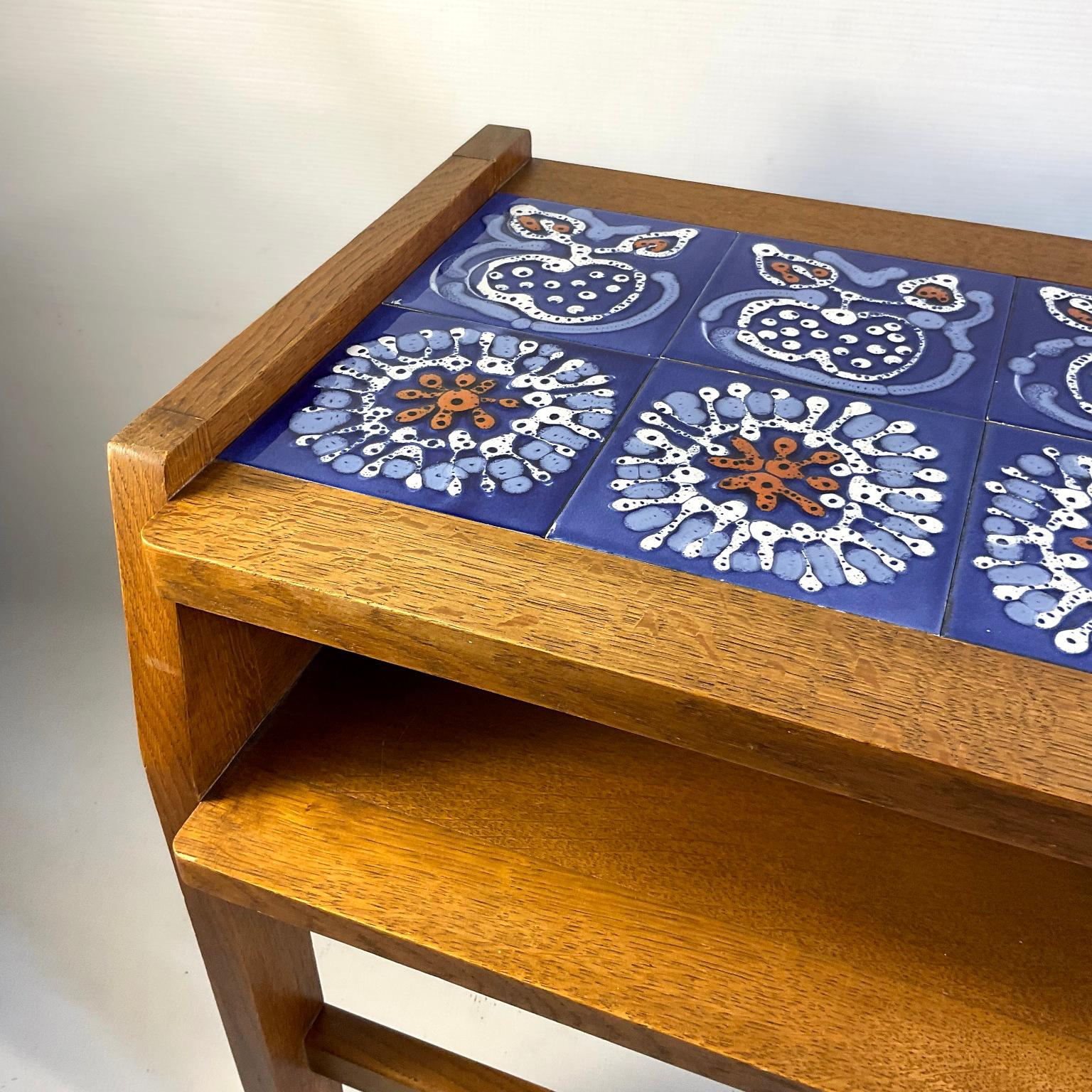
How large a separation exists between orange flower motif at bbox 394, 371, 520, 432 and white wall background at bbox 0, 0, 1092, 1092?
506mm

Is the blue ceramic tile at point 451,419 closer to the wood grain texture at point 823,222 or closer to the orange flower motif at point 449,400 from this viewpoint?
the orange flower motif at point 449,400

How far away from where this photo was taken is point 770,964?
0.54 metres

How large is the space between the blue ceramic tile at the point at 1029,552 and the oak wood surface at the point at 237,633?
0.35 metres

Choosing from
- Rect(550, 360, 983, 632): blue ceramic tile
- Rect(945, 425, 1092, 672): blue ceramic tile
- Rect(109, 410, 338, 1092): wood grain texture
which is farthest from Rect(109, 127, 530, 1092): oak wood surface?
Rect(945, 425, 1092, 672): blue ceramic tile

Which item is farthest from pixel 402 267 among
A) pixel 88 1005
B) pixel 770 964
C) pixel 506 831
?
pixel 88 1005

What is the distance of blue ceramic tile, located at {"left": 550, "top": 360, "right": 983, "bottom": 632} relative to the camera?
0.50 m

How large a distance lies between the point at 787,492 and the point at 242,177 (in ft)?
2.80

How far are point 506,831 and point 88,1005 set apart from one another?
0.59 m

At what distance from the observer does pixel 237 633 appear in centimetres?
61

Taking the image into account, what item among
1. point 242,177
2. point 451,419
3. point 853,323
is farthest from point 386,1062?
point 242,177

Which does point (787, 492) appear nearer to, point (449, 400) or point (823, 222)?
point (449, 400)

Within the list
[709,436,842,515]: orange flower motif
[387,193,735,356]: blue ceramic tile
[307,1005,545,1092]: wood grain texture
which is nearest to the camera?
[709,436,842,515]: orange flower motif

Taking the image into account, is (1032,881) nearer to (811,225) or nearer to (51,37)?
(811,225)

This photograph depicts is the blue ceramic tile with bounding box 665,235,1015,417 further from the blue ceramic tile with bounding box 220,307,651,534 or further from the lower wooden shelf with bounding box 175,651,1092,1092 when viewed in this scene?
the lower wooden shelf with bounding box 175,651,1092,1092
